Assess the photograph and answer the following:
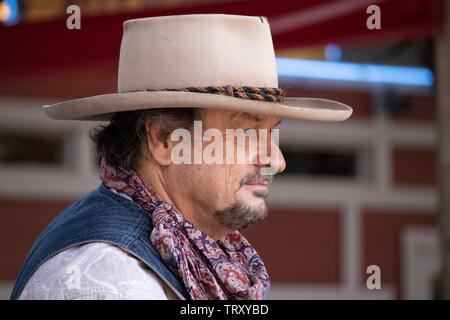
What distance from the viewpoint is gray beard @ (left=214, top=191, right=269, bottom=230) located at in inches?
65.6

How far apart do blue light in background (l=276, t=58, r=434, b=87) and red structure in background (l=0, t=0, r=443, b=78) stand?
8.84 ft

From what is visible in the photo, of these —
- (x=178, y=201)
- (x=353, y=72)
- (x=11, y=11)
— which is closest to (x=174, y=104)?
(x=178, y=201)

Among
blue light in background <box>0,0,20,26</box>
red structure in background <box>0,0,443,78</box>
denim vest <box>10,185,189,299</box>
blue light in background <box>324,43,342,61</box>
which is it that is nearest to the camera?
denim vest <box>10,185,189,299</box>

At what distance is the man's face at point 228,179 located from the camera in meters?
1.67

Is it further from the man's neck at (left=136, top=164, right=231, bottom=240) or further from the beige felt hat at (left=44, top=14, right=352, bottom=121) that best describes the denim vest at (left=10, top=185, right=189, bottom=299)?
the beige felt hat at (left=44, top=14, right=352, bottom=121)

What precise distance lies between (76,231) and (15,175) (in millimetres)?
4547

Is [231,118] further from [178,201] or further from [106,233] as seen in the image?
[106,233]

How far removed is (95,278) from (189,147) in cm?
43

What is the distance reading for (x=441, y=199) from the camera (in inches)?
146

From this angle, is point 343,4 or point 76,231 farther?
point 343,4

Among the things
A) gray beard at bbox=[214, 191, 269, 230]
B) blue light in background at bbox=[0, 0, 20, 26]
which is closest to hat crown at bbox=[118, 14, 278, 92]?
gray beard at bbox=[214, 191, 269, 230]

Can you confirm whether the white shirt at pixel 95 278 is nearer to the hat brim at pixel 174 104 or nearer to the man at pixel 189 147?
the man at pixel 189 147

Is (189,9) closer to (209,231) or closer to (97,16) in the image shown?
(97,16)
